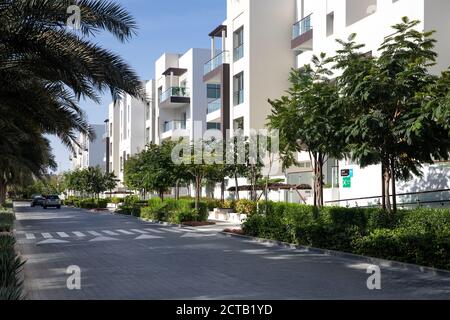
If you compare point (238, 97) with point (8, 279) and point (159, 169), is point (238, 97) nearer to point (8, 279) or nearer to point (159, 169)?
point (159, 169)

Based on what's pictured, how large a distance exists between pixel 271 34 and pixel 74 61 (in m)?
25.8

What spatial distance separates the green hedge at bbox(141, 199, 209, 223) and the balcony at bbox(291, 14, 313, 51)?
10.9 m

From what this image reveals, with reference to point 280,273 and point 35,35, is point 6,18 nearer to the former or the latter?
point 35,35

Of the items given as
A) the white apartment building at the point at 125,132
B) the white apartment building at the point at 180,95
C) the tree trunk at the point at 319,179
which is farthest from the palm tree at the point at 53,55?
the white apartment building at the point at 125,132

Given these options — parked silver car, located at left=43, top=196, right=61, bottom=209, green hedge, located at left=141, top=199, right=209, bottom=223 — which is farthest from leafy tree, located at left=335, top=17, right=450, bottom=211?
parked silver car, located at left=43, top=196, right=61, bottom=209

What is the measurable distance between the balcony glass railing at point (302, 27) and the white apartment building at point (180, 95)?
1500 cm

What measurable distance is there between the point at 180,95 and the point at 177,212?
79.4 feet

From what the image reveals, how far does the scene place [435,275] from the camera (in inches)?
480

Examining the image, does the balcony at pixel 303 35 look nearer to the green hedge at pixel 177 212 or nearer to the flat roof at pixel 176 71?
the green hedge at pixel 177 212

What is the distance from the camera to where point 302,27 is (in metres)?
33.5

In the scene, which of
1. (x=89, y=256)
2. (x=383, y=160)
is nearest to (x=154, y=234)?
(x=89, y=256)

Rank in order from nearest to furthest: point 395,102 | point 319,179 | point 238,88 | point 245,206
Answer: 1. point 395,102
2. point 319,179
3. point 245,206
4. point 238,88

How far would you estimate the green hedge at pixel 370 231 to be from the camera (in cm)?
1282

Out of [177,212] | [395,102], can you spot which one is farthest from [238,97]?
[395,102]
